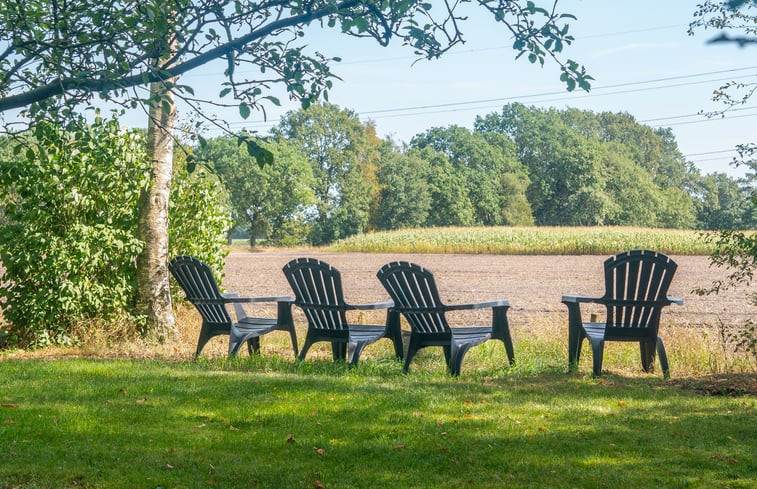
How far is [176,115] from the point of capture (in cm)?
873

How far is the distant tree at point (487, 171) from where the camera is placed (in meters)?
61.1

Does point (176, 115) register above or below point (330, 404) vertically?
above

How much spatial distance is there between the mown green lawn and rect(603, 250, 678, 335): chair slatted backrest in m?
0.53

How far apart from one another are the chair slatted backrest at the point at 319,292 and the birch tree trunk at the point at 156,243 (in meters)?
2.01

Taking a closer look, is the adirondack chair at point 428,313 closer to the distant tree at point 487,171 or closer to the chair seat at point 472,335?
the chair seat at point 472,335

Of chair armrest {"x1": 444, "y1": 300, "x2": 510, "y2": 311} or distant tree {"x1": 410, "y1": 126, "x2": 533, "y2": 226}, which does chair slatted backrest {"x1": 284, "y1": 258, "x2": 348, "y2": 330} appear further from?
distant tree {"x1": 410, "y1": 126, "x2": 533, "y2": 226}

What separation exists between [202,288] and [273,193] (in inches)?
1879

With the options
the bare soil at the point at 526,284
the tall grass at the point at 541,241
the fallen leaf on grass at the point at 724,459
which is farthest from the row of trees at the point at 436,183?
the fallen leaf on grass at the point at 724,459

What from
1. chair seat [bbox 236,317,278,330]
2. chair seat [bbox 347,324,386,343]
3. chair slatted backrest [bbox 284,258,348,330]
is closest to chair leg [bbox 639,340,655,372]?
chair seat [bbox 347,324,386,343]

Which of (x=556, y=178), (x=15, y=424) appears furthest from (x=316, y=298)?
(x=556, y=178)

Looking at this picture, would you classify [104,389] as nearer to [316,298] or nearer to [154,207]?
→ [316,298]

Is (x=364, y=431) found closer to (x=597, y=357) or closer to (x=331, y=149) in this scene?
(x=597, y=357)

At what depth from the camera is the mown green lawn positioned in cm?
374

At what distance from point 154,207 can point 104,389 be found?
301 centimetres
